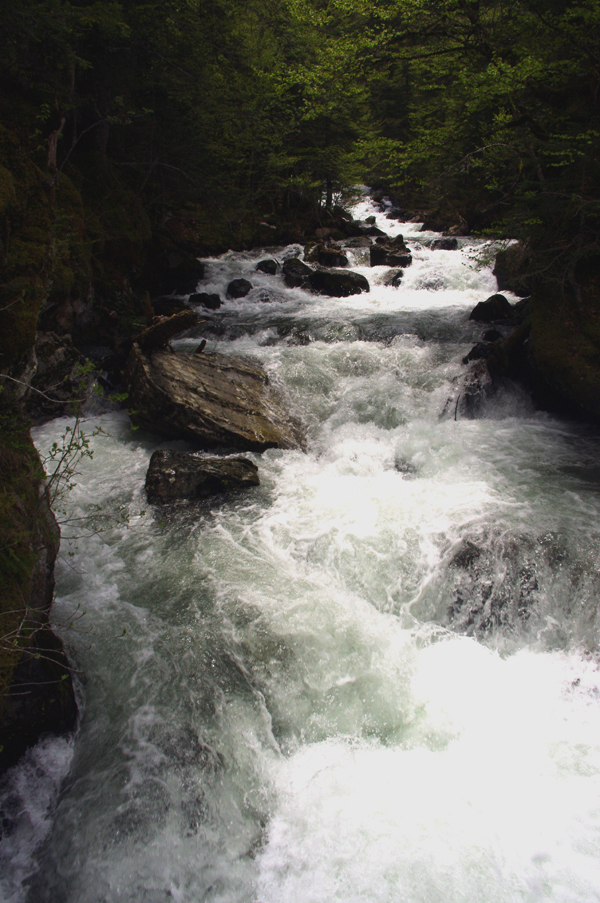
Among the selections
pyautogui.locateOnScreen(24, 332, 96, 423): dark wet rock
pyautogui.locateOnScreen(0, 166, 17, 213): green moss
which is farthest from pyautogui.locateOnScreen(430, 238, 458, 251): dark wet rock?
pyautogui.locateOnScreen(0, 166, 17, 213): green moss

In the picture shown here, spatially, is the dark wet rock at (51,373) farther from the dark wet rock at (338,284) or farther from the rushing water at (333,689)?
the dark wet rock at (338,284)

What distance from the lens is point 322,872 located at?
2709 mm

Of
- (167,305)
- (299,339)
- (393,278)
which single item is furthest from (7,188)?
(393,278)

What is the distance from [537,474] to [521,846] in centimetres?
450

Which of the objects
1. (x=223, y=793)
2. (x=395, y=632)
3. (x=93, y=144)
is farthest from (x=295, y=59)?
(x=223, y=793)

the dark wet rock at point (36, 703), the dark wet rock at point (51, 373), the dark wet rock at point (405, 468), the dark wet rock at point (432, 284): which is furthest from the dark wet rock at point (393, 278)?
the dark wet rock at point (36, 703)

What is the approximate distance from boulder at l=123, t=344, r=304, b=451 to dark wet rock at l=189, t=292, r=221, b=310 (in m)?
5.91

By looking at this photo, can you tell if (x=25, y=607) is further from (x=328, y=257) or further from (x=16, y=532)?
(x=328, y=257)

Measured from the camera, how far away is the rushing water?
2732 mm

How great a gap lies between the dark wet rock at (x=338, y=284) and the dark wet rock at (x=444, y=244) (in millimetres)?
5797

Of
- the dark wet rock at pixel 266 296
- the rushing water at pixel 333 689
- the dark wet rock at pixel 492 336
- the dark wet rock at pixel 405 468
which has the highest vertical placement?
the dark wet rock at pixel 266 296

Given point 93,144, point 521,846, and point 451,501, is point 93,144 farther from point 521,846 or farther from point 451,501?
point 521,846

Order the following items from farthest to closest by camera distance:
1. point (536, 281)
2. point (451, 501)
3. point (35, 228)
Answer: point (536, 281) → point (451, 501) → point (35, 228)

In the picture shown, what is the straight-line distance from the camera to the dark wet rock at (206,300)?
13.6m
